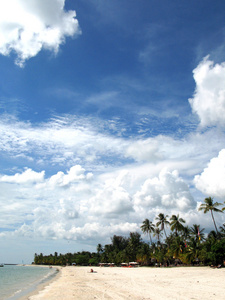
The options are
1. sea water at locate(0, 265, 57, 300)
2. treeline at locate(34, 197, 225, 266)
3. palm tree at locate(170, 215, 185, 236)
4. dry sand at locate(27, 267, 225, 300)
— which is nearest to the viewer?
dry sand at locate(27, 267, 225, 300)

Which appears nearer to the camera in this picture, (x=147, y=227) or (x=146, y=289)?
(x=146, y=289)

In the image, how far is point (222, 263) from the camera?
37.6 m

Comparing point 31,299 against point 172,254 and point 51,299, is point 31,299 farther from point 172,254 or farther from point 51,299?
point 172,254

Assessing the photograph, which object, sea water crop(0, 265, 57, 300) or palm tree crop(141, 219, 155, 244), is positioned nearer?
sea water crop(0, 265, 57, 300)

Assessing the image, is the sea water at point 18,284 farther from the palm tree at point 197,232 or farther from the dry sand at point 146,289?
the palm tree at point 197,232

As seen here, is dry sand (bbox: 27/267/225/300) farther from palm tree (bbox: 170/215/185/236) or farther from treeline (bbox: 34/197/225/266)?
palm tree (bbox: 170/215/185/236)

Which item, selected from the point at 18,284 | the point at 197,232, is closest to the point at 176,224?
the point at 197,232

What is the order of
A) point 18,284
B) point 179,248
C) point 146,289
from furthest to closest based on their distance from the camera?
point 179,248
point 18,284
point 146,289

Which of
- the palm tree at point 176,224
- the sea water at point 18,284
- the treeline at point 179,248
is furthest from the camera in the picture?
the palm tree at point 176,224

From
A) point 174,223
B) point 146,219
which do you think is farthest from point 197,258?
point 146,219

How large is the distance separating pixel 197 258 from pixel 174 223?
18.1 m

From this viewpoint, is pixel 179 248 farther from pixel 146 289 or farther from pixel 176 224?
pixel 146 289

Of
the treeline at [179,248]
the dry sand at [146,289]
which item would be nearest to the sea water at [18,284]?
the dry sand at [146,289]

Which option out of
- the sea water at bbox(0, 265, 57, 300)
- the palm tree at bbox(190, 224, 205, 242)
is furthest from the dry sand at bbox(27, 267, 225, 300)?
the palm tree at bbox(190, 224, 205, 242)
